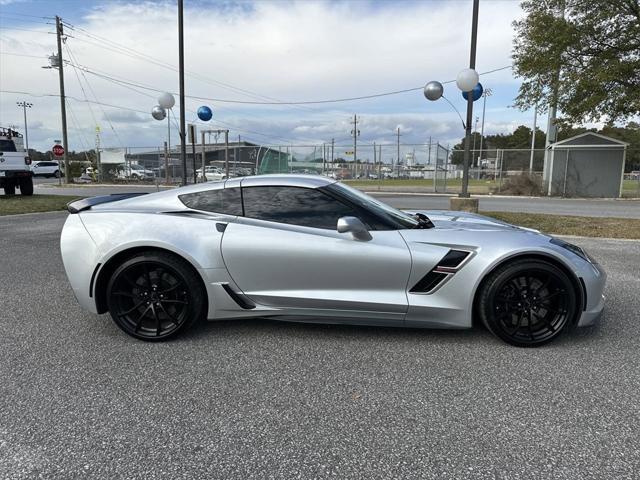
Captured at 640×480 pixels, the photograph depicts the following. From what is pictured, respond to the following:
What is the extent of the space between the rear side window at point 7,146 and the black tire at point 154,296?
15354 millimetres

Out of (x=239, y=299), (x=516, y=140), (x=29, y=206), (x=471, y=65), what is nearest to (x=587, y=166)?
(x=471, y=65)

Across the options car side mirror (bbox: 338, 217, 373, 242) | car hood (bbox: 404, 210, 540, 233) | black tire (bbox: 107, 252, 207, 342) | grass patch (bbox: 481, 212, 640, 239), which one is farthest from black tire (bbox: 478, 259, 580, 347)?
grass patch (bbox: 481, 212, 640, 239)

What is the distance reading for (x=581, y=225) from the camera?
30.9 feet

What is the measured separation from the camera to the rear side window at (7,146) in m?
15.5

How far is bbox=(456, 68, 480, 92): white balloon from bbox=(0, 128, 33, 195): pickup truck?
14564 millimetres

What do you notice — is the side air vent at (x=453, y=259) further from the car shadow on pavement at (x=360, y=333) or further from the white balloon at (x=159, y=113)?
the white balloon at (x=159, y=113)

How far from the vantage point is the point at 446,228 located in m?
3.61

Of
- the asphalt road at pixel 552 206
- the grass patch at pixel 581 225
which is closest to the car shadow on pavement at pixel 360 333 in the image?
the grass patch at pixel 581 225

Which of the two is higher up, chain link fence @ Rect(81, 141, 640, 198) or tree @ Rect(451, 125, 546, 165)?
tree @ Rect(451, 125, 546, 165)

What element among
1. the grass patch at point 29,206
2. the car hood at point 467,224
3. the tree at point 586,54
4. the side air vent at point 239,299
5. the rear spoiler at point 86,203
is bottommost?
the grass patch at point 29,206

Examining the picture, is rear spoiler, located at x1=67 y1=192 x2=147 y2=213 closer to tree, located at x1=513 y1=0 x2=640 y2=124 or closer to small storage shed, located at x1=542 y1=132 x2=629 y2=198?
tree, located at x1=513 y1=0 x2=640 y2=124

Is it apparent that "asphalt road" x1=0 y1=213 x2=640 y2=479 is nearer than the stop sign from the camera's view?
Yes

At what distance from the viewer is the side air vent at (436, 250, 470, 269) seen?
3.31 metres

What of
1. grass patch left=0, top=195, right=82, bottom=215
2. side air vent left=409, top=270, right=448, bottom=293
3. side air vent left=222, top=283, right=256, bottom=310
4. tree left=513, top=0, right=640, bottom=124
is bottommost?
grass patch left=0, top=195, right=82, bottom=215
